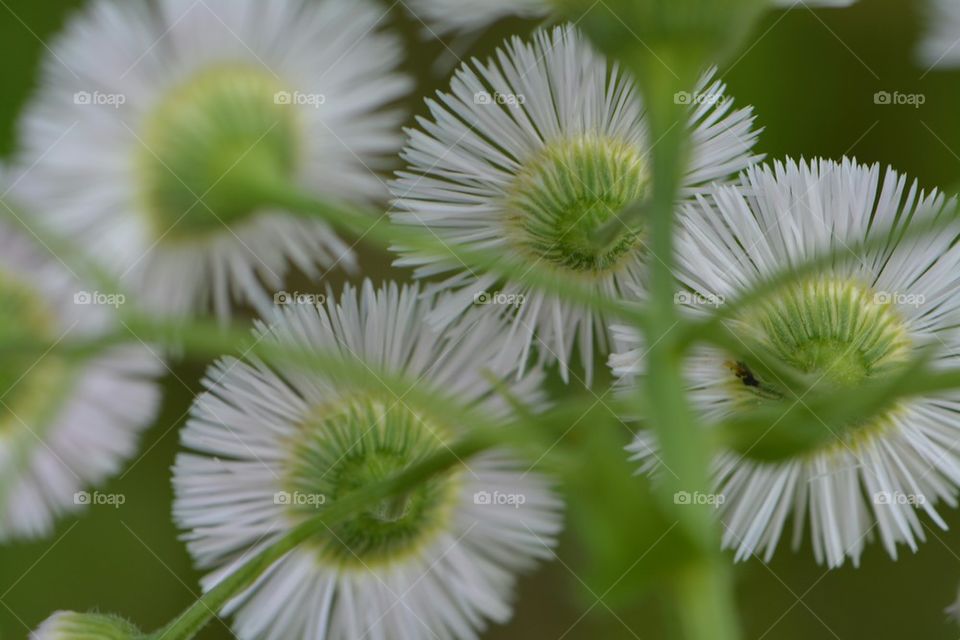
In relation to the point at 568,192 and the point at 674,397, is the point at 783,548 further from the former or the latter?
the point at 674,397

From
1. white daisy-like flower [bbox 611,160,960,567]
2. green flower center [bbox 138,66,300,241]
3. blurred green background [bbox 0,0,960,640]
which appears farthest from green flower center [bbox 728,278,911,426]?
blurred green background [bbox 0,0,960,640]

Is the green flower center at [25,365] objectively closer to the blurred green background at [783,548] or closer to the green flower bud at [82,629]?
the green flower bud at [82,629]

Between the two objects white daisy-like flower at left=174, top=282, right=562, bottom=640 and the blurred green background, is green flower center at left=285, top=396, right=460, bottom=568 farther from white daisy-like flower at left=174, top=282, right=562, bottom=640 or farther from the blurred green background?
the blurred green background

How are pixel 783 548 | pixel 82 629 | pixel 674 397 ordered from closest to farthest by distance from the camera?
pixel 674 397
pixel 82 629
pixel 783 548

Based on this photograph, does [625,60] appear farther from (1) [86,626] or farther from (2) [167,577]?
(2) [167,577]

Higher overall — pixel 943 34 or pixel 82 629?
pixel 943 34

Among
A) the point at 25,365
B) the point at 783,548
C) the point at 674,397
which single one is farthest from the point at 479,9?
the point at 783,548
